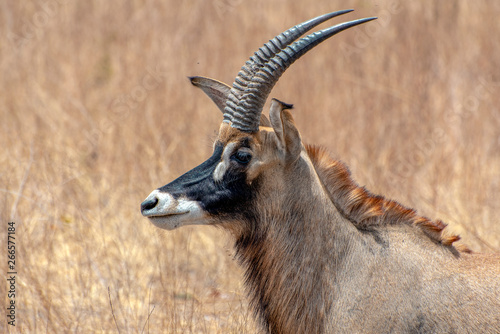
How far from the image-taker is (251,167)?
4.25m

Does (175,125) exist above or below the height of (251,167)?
above

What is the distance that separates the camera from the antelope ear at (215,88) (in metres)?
4.99

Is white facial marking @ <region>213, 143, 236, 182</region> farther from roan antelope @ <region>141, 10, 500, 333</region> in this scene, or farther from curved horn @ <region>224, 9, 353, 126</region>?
curved horn @ <region>224, 9, 353, 126</region>

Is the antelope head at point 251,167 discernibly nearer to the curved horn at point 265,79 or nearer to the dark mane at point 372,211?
the curved horn at point 265,79

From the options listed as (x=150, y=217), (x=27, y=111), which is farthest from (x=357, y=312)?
(x=27, y=111)

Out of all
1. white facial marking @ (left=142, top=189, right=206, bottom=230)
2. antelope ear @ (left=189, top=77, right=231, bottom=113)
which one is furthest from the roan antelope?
antelope ear @ (left=189, top=77, right=231, bottom=113)

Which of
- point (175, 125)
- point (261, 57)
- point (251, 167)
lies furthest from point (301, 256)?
point (175, 125)

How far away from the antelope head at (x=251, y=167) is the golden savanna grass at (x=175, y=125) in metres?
1.30

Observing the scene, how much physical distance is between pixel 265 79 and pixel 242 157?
548 mm

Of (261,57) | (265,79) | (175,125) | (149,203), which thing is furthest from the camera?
(175,125)

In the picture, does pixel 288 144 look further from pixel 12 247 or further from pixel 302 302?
pixel 12 247

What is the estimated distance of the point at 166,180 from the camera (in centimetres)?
830

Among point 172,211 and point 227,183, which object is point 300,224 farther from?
point 172,211

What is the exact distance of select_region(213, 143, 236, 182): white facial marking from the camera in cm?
423
